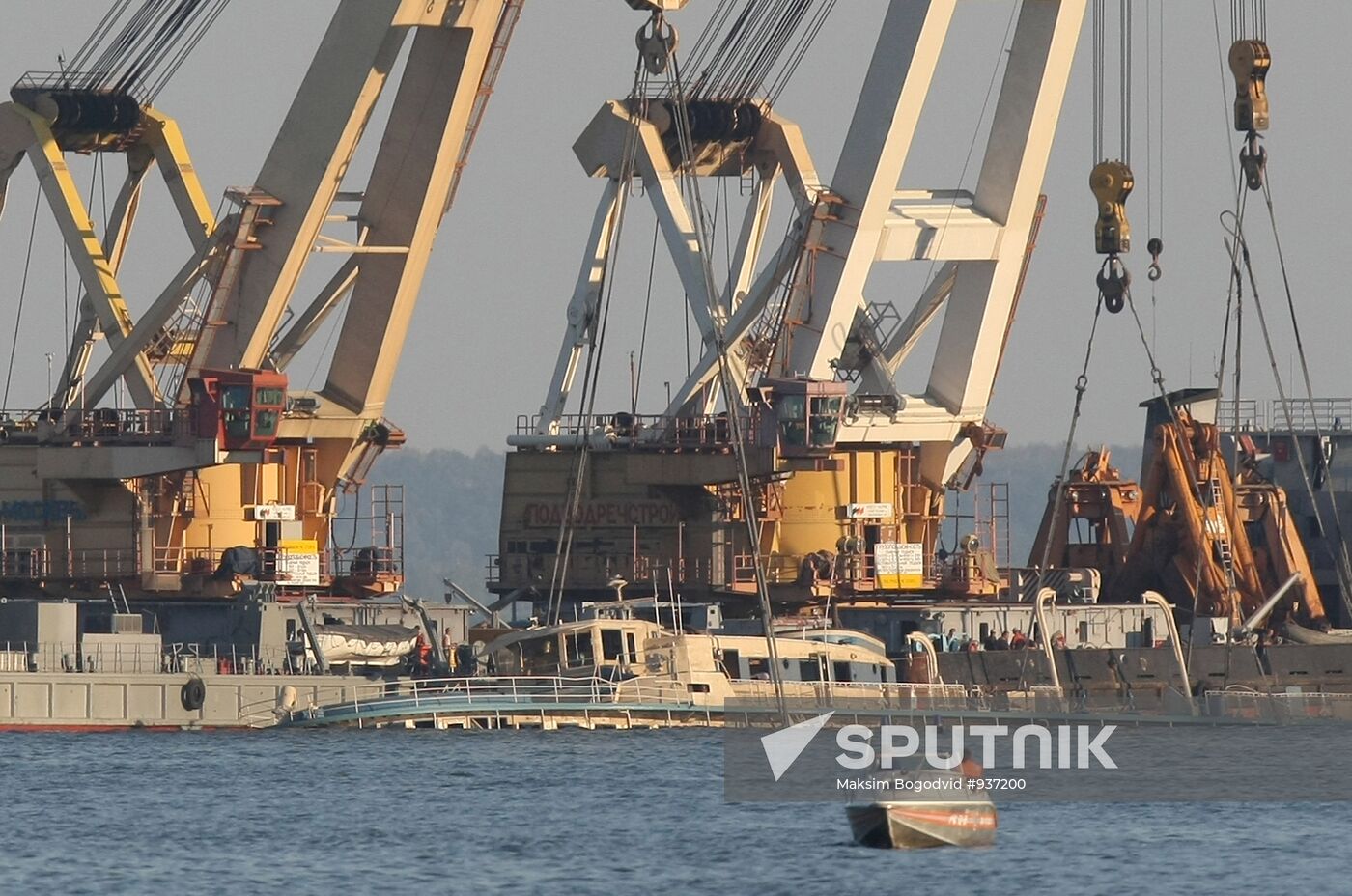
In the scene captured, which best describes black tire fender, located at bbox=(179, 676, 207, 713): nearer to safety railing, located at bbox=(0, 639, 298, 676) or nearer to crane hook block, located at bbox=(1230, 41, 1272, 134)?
safety railing, located at bbox=(0, 639, 298, 676)

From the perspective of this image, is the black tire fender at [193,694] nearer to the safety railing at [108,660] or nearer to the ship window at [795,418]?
the safety railing at [108,660]

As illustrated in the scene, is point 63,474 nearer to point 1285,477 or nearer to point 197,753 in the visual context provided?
point 197,753

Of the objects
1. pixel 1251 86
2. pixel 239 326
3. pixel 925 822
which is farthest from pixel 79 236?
pixel 925 822

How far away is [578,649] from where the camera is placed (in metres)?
83.8

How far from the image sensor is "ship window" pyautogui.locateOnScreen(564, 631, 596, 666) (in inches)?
3292

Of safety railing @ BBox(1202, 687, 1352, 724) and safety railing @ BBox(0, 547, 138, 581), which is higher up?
safety railing @ BBox(0, 547, 138, 581)

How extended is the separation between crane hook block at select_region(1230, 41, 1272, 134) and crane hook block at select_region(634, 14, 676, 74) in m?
13.7

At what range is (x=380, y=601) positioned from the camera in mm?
91375

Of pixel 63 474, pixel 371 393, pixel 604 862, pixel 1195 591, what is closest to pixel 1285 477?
pixel 1195 591

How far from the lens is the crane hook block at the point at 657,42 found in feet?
297

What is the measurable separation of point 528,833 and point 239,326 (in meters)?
28.3

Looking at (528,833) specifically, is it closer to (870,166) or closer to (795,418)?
(795,418)

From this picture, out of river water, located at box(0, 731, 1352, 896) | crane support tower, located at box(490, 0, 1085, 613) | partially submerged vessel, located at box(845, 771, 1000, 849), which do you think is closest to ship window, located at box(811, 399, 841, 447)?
crane support tower, located at box(490, 0, 1085, 613)

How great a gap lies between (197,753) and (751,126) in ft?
88.8
